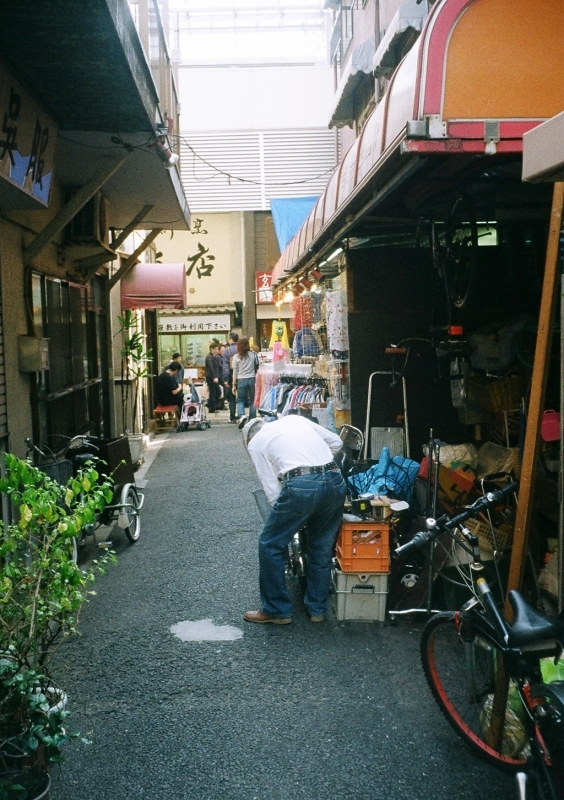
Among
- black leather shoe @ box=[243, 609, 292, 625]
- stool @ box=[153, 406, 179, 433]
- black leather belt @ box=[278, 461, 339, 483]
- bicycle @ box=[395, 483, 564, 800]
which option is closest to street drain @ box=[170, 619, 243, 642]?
black leather shoe @ box=[243, 609, 292, 625]

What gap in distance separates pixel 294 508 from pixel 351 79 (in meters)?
12.1

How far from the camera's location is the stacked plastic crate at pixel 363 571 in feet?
20.8

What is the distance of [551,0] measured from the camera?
5277mm

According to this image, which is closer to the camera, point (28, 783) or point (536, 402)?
point (28, 783)

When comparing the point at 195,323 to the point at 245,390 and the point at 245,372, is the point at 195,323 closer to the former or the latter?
the point at 245,390

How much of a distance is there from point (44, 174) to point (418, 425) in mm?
5363

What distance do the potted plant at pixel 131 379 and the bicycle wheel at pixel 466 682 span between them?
1042cm

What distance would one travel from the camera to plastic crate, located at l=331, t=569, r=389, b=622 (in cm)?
636

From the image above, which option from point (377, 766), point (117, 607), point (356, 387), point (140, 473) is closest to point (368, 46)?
point (356, 387)

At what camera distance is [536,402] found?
4285 millimetres

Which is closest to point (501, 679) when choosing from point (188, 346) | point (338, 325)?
point (338, 325)

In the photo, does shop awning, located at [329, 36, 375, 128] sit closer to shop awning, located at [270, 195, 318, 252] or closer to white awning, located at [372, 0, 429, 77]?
white awning, located at [372, 0, 429, 77]

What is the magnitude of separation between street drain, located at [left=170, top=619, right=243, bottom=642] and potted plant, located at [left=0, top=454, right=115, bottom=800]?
6.34 feet

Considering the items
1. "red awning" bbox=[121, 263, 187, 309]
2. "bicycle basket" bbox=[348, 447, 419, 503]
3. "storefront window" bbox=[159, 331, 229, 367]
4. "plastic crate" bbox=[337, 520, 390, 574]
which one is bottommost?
"plastic crate" bbox=[337, 520, 390, 574]
